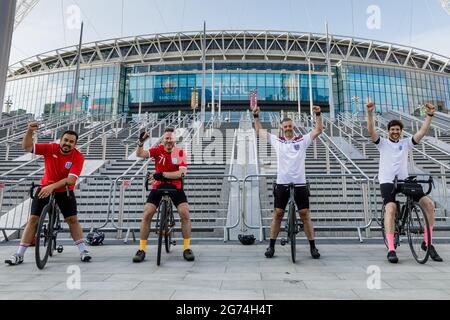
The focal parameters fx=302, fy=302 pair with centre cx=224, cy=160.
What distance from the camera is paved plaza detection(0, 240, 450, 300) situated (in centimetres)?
271

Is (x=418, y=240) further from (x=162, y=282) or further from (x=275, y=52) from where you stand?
(x=275, y=52)

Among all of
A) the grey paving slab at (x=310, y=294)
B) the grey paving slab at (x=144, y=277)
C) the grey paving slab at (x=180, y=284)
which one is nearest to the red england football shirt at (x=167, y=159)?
the grey paving slab at (x=144, y=277)

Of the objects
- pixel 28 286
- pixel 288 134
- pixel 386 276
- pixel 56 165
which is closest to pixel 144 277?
pixel 28 286

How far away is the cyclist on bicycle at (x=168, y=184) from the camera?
4.34 m

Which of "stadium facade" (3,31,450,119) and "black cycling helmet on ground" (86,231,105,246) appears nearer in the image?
"black cycling helmet on ground" (86,231,105,246)

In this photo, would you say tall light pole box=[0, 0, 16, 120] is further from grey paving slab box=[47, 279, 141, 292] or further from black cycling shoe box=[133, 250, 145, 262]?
black cycling shoe box=[133, 250, 145, 262]

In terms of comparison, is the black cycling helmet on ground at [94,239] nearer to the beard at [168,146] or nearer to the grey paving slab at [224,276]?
the beard at [168,146]

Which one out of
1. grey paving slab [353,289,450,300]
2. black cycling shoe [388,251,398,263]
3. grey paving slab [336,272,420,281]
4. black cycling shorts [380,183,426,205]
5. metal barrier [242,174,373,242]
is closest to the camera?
grey paving slab [353,289,450,300]

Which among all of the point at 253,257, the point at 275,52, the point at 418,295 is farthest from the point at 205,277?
the point at 275,52

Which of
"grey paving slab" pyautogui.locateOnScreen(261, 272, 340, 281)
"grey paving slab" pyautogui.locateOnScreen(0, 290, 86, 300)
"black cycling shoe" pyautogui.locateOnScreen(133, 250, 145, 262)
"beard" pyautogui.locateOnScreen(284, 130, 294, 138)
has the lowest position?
"grey paving slab" pyautogui.locateOnScreen(0, 290, 86, 300)

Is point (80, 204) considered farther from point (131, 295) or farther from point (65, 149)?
point (131, 295)

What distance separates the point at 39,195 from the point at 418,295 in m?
4.49

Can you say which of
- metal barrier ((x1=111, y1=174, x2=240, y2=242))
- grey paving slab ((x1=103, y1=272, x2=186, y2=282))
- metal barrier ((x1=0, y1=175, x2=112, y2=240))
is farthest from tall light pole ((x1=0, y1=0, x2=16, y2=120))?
metal barrier ((x1=111, y1=174, x2=240, y2=242))

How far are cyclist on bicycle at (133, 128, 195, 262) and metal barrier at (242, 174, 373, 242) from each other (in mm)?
A: 1840
